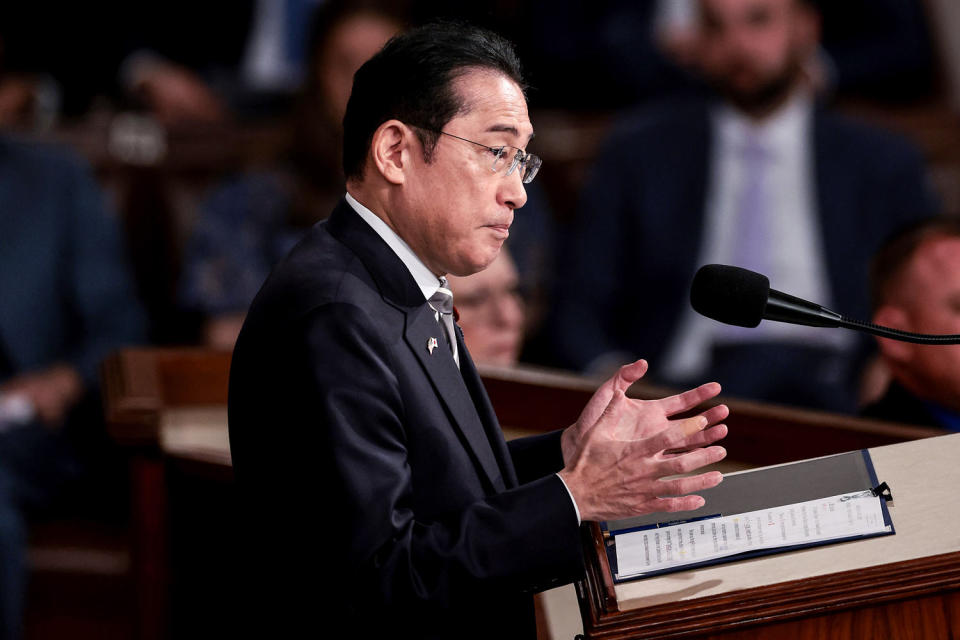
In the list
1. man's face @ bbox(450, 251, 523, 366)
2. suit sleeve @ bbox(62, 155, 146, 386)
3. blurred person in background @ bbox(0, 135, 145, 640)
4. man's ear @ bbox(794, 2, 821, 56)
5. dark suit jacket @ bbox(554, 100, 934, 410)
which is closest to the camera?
man's face @ bbox(450, 251, 523, 366)

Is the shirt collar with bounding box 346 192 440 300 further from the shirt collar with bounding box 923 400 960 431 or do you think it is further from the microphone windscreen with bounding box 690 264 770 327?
the shirt collar with bounding box 923 400 960 431

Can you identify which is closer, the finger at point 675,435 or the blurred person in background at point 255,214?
the finger at point 675,435

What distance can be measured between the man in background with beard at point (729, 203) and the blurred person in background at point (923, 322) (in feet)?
3.39

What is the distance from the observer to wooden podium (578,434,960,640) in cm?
93

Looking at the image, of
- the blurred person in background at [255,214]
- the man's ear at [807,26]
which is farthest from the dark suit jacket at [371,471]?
the man's ear at [807,26]

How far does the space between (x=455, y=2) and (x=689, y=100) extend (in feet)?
2.06

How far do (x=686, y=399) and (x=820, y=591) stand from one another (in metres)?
0.18

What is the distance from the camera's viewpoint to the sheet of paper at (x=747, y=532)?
0.96 meters

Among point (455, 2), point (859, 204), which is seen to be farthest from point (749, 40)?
point (455, 2)

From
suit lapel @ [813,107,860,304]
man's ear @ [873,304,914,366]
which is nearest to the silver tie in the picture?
man's ear @ [873,304,914,366]

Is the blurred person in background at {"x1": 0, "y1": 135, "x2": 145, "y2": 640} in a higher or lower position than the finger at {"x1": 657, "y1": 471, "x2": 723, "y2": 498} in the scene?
higher

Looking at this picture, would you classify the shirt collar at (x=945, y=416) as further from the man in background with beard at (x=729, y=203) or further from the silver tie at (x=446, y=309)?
the man in background with beard at (x=729, y=203)

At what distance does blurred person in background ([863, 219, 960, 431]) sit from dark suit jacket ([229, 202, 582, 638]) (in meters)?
0.63

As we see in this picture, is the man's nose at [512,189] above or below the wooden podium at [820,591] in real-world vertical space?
above
